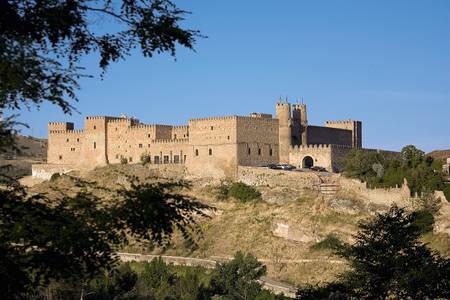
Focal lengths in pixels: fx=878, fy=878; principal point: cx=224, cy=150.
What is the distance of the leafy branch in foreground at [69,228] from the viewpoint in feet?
30.6

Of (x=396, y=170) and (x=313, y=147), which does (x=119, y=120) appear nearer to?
(x=313, y=147)

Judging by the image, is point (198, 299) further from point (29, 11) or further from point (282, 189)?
point (29, 11)

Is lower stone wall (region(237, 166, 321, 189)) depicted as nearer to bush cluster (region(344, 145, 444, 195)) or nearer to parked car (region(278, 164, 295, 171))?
parked car (region(278, 164, 295, 171))

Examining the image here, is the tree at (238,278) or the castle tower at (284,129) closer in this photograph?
the tree at (238,278)

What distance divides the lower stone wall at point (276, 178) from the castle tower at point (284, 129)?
273 cm

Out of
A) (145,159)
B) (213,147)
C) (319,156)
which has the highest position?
(213,147)

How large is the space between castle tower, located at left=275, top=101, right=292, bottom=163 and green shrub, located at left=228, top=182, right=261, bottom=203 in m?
3.59

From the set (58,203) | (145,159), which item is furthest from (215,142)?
(58,203)

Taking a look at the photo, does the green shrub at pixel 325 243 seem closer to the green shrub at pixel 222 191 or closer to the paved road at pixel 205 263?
the paved road at pixel 205 263

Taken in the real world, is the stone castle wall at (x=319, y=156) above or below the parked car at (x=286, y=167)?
above

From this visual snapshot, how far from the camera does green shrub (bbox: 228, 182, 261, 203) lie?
177 feet

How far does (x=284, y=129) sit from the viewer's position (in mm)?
57094

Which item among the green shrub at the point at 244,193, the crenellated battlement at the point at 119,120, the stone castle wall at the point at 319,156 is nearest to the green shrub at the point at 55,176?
the crenellated battlement at the point at 119,120

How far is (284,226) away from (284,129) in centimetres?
Result: 877
